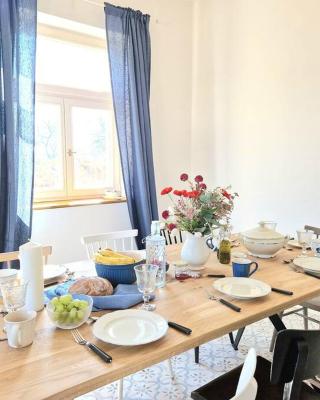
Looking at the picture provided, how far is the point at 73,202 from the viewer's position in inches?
120

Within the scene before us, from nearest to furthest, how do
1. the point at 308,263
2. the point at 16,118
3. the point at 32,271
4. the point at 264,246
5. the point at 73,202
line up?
the point at 32,271 → the point at 308,263 → the point at 264,246 → the point at 16,118 → the point at 73,202

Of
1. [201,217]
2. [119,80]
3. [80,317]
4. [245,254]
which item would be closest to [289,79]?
[119,80]

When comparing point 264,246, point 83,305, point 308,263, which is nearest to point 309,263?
point 308,263

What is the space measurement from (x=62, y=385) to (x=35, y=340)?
0.25m

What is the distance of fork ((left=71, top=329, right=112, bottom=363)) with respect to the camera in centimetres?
92

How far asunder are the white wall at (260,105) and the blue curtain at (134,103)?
2.36 feet

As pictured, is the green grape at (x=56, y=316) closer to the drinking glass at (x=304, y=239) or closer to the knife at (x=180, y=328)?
the knife at (x=180, y=328)

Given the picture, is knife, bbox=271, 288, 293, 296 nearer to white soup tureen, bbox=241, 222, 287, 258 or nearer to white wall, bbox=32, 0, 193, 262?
white soup tureen, bbox=241, 222, 287, 258

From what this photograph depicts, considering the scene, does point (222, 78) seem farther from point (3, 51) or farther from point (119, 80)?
point (3, 51)

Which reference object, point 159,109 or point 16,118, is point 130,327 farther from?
point 159,109

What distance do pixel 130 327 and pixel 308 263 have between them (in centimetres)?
108

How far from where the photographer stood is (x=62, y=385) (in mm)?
813

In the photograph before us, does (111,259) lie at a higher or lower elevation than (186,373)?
higher

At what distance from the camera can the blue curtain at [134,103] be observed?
2.99 metres
